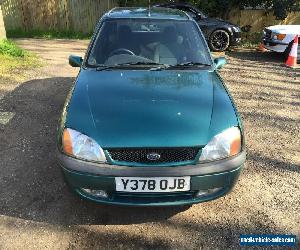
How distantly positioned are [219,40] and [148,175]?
29.5 feet

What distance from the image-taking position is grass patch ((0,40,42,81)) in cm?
761

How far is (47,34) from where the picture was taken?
1424 centimetres

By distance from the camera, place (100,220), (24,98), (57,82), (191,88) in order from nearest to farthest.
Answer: (100,220) → (191,88) → (24,98) → (57,82)

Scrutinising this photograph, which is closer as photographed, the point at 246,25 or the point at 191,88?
the point at 191,88

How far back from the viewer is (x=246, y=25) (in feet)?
46.4

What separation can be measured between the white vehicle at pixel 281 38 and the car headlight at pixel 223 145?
24.4 ft

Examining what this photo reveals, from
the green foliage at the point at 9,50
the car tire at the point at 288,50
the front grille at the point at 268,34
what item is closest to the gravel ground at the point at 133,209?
the green foliage at the point at 9,50

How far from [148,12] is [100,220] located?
9.20ft

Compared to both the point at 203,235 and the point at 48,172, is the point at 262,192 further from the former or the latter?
the point at 48,172

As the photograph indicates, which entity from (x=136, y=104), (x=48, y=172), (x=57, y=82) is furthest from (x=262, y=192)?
(x=57, y=82)

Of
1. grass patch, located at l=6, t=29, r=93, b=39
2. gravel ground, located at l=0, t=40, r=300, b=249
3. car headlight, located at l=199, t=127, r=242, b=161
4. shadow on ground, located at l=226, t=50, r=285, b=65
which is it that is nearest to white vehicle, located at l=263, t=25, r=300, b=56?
shadow on ground, located at l=226, t=50, r=285, b=65

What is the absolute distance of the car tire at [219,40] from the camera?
429 inches

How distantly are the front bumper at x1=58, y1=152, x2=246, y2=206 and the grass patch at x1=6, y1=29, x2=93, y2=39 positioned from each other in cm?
1192

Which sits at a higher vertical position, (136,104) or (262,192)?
(136,104)
